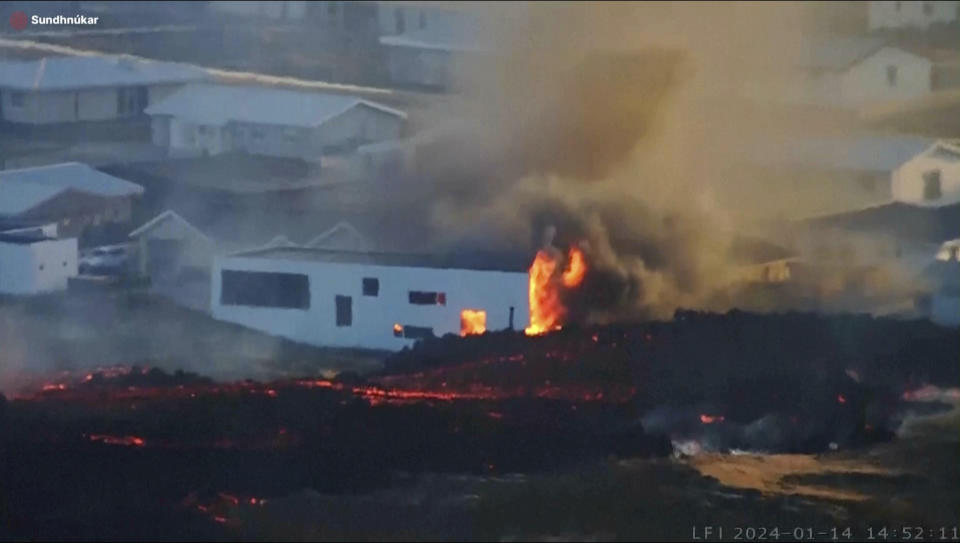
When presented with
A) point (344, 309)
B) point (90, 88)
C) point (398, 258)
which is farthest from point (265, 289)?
point (90, 88)

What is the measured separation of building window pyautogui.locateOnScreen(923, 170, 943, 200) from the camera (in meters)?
2.31

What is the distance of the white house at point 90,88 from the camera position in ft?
7.75

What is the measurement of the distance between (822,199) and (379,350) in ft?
2.96

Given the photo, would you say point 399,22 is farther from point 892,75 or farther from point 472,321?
point 892,75

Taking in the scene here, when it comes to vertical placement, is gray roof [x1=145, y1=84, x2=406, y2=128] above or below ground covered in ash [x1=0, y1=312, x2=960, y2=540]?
above

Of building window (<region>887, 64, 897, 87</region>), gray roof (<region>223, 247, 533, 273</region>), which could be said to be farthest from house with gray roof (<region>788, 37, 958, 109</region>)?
gray roof (<region>223, 247, 533, 273</region>)

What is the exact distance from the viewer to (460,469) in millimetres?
2330

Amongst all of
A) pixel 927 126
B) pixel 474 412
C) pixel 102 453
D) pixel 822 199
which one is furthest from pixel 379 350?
pixel 927 126

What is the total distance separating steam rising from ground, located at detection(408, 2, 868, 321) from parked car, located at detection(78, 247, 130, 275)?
2.00 feet

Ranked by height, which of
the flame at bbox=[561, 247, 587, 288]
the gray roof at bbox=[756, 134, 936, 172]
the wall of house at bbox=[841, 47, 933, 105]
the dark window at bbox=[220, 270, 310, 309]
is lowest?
the dark window at bbox=[220, 270, 310, 309]

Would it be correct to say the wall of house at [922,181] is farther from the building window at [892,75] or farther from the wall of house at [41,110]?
the wall of house at [41,110]

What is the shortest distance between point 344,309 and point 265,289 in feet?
0.52

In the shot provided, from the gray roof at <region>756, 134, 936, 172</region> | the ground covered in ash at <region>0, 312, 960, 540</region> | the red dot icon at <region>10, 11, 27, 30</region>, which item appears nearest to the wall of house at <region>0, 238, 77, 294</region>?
the ground covered in ash at <region>0, 312, 960, 540</region>

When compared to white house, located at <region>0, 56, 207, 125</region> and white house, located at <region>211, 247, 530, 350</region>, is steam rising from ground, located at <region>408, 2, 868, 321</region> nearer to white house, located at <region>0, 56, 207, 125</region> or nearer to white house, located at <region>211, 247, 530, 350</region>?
white house, located at <region>211, 247, 530, 350</region>
